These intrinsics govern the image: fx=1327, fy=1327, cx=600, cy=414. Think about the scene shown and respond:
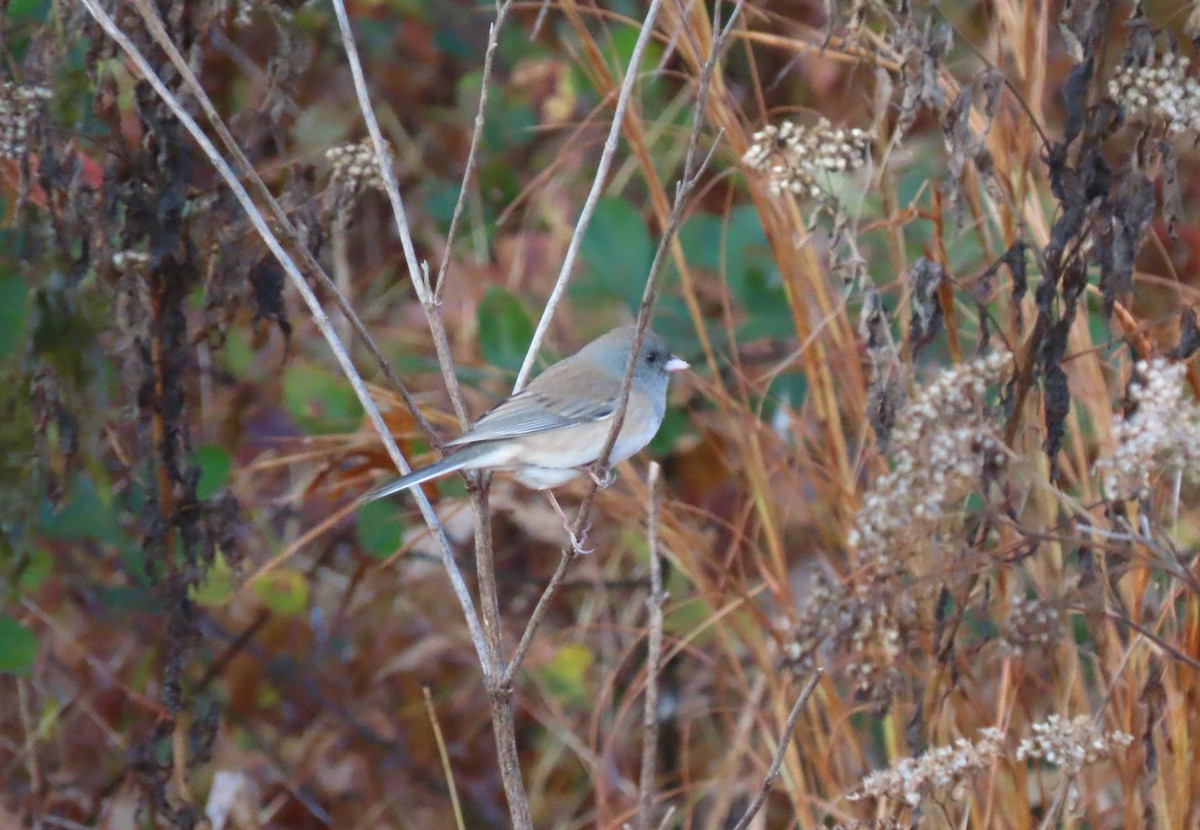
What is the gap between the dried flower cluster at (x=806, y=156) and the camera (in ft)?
6.22

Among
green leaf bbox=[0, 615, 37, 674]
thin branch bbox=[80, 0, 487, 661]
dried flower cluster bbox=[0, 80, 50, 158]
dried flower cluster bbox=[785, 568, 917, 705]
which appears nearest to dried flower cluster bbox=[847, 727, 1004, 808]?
dried flower cluster bbox=[785, 568, 917, 705]

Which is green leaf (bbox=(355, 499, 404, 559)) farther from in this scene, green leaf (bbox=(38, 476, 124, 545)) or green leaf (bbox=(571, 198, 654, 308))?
green leaf (bbox=(571, 198, 654, 308))

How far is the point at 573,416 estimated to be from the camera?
270cm

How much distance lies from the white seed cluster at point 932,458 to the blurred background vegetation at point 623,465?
21 mm

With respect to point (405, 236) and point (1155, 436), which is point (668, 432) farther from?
point (1155, 436)

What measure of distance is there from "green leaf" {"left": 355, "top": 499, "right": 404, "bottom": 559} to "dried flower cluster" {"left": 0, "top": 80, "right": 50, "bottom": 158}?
1387 millimetres

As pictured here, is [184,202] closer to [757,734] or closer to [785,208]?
[785,208]

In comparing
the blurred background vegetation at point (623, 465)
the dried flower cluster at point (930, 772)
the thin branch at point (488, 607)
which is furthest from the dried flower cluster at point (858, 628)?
the thin branch at point (488, 607)

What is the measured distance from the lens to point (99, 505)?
3.10 meters

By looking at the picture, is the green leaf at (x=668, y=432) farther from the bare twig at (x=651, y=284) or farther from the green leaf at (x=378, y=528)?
the bare twig at (x=651, y=284)

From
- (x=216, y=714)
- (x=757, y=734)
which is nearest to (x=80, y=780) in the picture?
(x=216, y=714)

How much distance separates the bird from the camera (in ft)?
8.16

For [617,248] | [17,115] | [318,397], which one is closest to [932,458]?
[17,115]

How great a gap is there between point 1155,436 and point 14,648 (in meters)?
2.42
